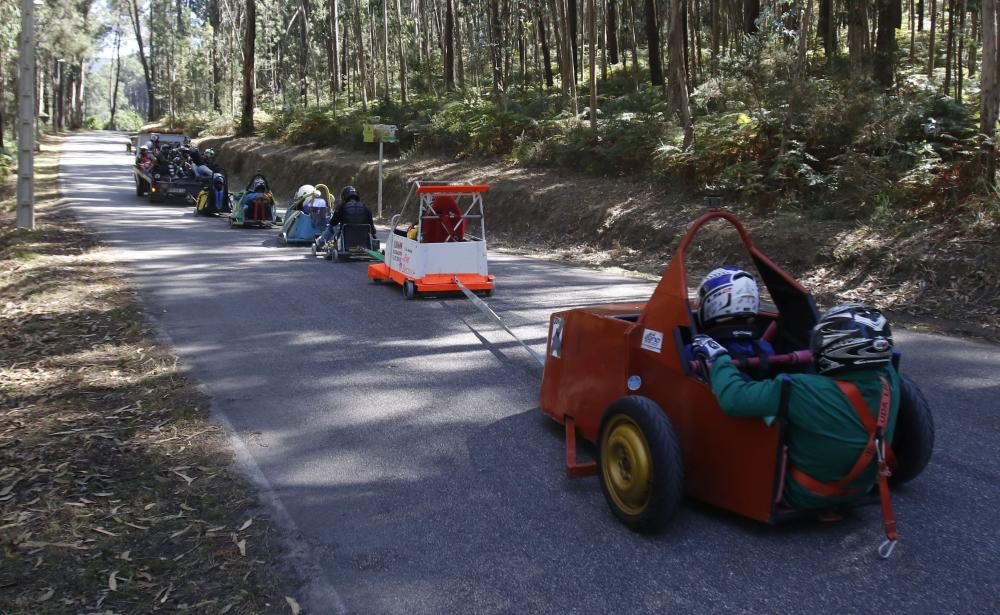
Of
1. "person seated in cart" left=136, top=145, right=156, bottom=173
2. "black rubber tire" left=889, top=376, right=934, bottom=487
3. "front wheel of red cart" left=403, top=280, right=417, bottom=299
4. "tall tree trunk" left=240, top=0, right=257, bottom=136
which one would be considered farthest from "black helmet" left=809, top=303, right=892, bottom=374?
"tall tree trunk" left=240, top=0, right=257, bottom=136

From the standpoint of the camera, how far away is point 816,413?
4078 millimetres

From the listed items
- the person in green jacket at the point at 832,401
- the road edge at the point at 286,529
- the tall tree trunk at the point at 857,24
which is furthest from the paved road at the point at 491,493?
the tall tree trunk at the point at 857,24

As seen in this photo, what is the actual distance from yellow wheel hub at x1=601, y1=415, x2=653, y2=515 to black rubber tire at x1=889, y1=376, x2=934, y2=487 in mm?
1517

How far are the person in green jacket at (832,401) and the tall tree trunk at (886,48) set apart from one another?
49.8 feet

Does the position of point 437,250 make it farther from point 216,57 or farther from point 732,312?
point 216,57

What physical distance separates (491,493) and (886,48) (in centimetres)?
1795

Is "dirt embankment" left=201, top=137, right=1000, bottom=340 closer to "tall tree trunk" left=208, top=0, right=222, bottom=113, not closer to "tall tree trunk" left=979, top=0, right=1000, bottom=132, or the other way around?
"tall tree trunk" left=979, top=0, right=1000, bottom=132

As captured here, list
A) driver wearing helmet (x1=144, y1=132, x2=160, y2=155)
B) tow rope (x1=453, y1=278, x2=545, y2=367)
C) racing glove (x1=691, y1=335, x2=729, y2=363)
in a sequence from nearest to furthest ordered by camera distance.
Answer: racing glove (x1=691, y1=335, x2=729, y2=363) < tow rope (x1=453, y1=278, x2=545, y2=367) < driver wearing helmet (x1=144, y1=132, x2=160, y2=155)

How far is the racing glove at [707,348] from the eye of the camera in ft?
14.4

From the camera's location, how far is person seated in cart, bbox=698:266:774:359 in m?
4.76

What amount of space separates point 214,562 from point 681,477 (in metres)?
2.38

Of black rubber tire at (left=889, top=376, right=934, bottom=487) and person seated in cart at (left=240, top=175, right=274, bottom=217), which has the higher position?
person seated in cart at (left=240, top=175, right=274, bottom=217)

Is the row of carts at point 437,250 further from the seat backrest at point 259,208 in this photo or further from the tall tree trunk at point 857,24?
the tall tree trunk at point 857,24

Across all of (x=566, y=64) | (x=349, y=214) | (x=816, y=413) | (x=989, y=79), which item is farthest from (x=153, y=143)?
(x=816, y=413)
